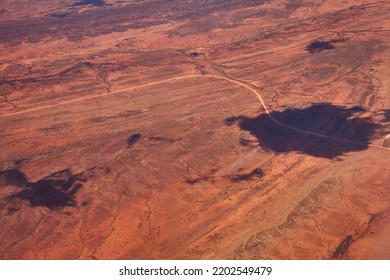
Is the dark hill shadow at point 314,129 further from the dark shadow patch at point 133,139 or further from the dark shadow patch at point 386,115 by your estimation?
the dark shadow patch at point 133,139

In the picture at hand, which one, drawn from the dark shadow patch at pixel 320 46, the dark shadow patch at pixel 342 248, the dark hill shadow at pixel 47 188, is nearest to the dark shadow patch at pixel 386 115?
the dark shadow patch at pixel 320 46

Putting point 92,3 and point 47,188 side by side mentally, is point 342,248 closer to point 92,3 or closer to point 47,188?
point 47,188

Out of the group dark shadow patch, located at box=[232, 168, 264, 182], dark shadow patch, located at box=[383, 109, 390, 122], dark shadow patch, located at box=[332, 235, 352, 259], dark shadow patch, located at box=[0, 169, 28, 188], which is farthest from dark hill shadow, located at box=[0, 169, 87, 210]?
dark shadow patch, located at box=[383, 109, 390, 122]

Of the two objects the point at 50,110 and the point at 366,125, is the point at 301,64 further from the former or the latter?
the point at 50,110

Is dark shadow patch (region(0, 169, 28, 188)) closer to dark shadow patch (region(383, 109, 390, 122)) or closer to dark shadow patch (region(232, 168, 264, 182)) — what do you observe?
dark shadow patch (region(232, 168, 264, 182))

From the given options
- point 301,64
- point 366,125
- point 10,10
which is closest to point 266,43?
point 301,64

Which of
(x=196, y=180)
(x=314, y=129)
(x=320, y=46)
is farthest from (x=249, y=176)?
(x=320, y=46)
